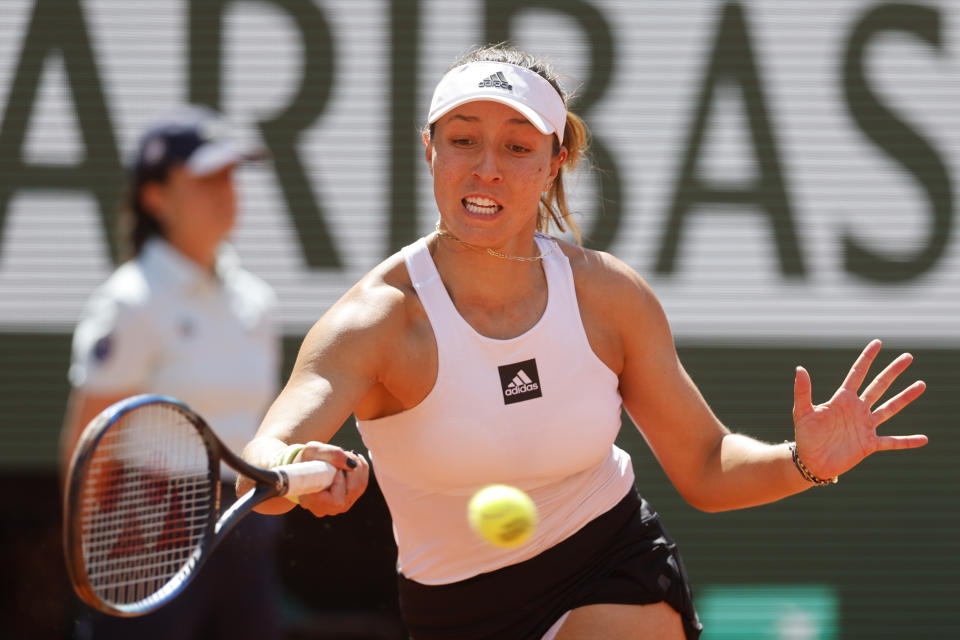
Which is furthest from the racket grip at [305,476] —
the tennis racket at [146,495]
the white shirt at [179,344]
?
the white shirt at [179,344]

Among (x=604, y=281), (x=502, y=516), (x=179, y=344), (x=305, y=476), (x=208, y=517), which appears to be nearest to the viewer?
(x=305, y=476)

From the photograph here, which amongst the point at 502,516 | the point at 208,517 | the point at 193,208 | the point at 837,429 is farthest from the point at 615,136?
the point at 208,517

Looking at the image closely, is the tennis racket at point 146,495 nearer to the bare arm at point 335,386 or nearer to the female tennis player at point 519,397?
the bare arm at point 335,386

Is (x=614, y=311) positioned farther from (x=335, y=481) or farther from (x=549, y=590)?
(x=335, y=481)

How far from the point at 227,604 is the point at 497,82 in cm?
173

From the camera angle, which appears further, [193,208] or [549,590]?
[193,208]

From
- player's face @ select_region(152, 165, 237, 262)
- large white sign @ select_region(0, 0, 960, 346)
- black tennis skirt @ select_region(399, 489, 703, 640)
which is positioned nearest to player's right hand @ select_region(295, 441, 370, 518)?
black tennis skirt @ select_region(399, 489, 703, 640)

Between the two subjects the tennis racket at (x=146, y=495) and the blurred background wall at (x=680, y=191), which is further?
the blurred background wall at (x=680, y=191)

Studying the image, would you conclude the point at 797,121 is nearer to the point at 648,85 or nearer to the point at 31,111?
the point at 648,85

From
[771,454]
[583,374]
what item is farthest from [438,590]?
[771,454]

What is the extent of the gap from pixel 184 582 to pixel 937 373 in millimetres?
5676

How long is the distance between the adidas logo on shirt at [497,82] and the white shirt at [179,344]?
121 centimetres

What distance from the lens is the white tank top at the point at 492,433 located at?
2.69 metres

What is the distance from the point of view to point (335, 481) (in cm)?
234
